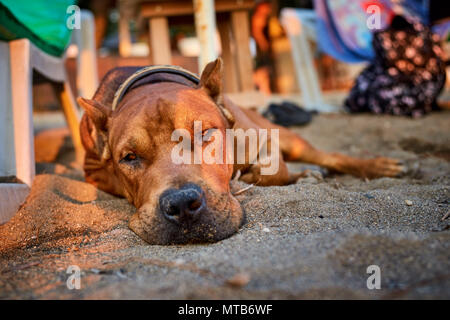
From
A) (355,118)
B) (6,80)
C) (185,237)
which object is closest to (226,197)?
(185,237)

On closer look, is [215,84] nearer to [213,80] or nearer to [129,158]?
[213,80]

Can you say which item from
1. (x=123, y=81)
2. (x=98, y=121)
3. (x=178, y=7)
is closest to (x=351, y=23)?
(x=178, y=7)

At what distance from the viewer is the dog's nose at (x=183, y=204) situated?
1.83 metres

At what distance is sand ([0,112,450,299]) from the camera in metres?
1.31

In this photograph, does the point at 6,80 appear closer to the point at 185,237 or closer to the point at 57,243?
the point at 57,243

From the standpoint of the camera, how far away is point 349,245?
1.49m

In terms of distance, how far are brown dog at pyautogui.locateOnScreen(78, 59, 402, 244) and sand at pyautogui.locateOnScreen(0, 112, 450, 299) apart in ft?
0.33

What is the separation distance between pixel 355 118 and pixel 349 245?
4.92 metres

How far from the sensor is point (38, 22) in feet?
10.6

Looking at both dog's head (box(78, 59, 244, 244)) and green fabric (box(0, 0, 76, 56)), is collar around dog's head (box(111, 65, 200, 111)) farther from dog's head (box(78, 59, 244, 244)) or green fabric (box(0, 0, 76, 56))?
green fabric (box(0, 0, 76, 56))

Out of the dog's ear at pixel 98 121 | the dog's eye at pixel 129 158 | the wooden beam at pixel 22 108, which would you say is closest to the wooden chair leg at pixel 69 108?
the wooden beam at pixel 22 108

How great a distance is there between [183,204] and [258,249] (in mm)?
419
